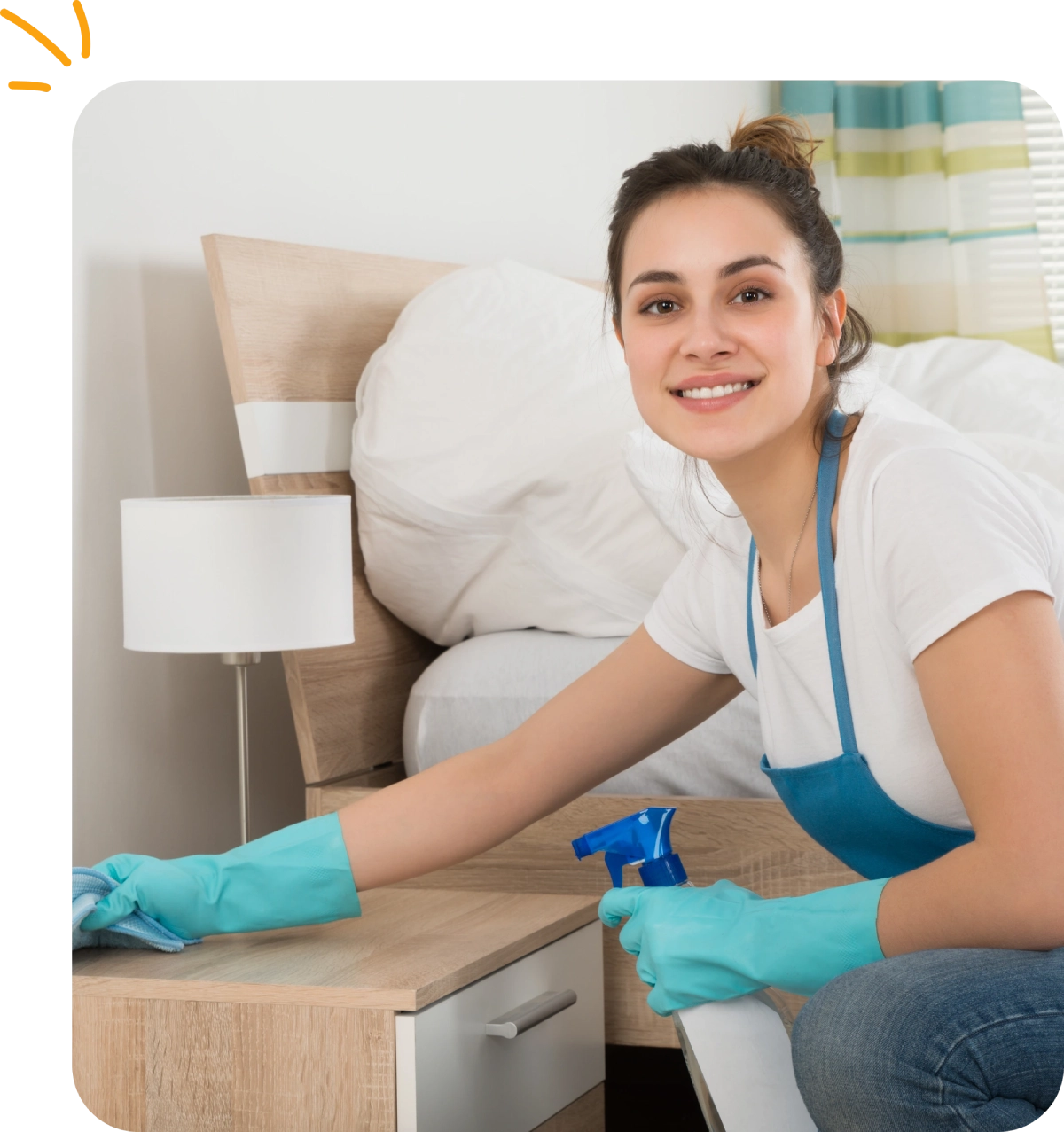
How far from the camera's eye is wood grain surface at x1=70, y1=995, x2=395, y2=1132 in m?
0.96

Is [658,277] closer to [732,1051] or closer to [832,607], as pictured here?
[832,607]

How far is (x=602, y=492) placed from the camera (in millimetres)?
1578

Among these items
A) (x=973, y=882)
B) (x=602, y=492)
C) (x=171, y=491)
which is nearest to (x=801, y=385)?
(x=973, y=882)

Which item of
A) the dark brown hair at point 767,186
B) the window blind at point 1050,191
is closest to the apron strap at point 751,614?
the dark brown hair at point 767,186

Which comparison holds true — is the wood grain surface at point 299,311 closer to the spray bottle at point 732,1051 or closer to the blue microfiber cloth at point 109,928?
the blue microfiber cloth at point 109,928

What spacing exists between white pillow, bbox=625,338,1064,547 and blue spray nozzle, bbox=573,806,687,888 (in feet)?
1.64

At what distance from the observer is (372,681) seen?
1683 millimetres

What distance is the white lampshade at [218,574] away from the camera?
1291 millimetres

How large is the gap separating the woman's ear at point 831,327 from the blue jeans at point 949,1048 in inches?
19.1

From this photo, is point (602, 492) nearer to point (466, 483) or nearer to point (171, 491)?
point (466, 483)

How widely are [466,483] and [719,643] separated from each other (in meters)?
0.56
